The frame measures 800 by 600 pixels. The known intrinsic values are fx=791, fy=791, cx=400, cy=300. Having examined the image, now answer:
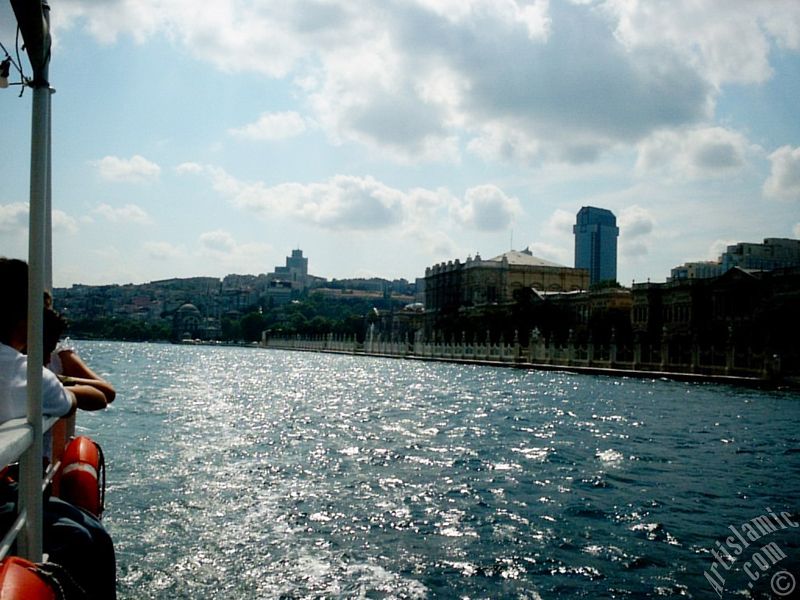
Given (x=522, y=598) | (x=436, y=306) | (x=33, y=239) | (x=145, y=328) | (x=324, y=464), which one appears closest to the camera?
(x=33, y=239)

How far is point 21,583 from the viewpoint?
6.94ft

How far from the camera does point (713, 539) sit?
856 cm

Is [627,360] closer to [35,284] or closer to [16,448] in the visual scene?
[35,284]

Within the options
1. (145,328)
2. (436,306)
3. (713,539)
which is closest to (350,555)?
(713,539)

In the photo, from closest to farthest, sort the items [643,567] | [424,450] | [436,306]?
[643,567], [424,450], [436,306]

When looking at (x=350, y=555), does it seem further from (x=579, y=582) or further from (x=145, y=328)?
(x=145, y=328)

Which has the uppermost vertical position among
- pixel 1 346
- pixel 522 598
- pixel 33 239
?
pixel 33 239

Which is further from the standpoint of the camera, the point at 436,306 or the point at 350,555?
the point at 436,306

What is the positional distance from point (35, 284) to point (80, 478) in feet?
7.18

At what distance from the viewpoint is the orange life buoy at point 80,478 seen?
4562 mm

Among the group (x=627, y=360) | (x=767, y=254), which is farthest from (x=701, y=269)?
(x=627, y=360)

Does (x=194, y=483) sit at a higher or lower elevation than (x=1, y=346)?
lower

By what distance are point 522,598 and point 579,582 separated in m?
0.71

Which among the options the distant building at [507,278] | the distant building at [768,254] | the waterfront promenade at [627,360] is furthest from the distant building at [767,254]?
the waterfront promenade at [627,360]
